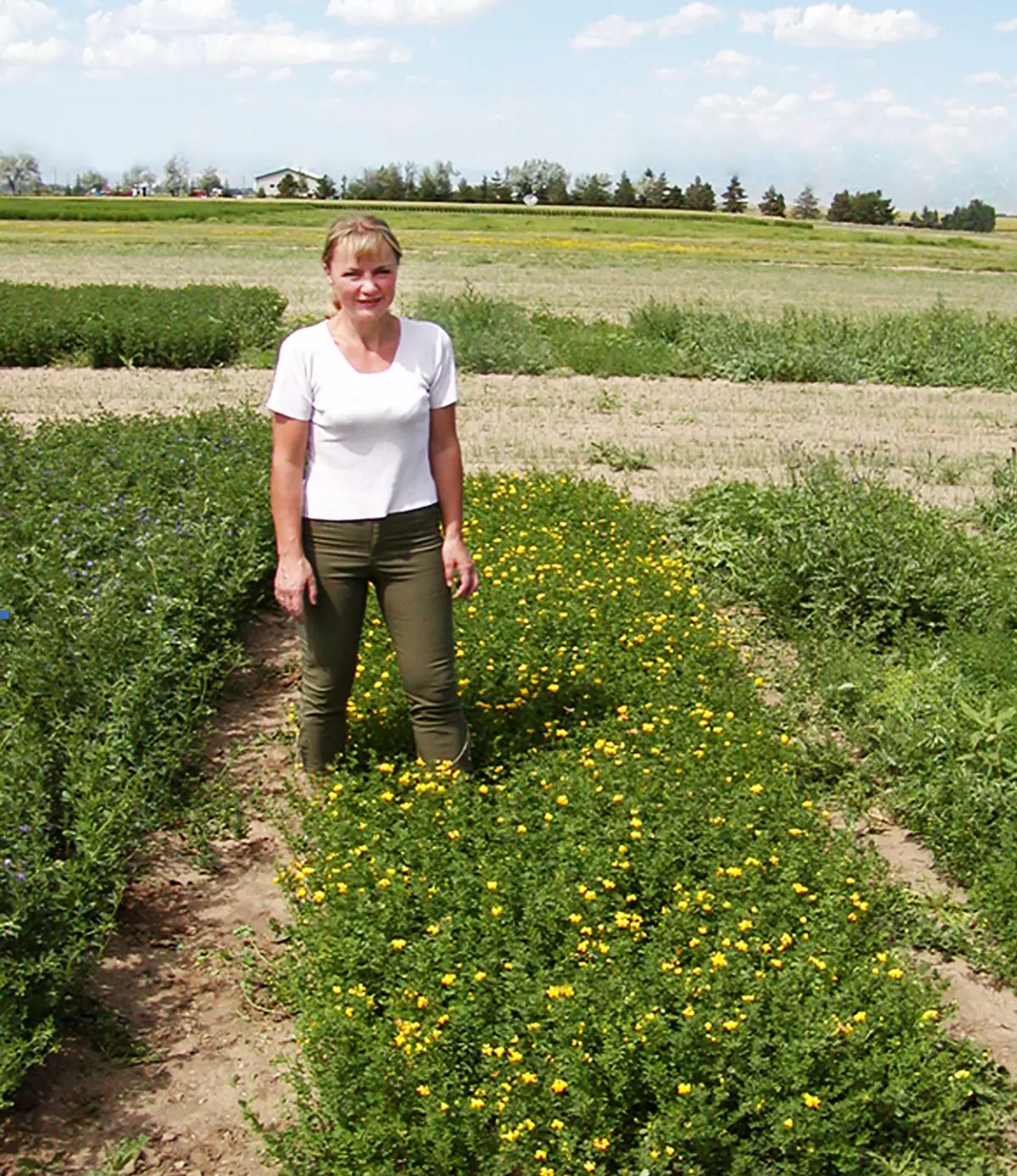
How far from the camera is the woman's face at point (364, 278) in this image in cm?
434

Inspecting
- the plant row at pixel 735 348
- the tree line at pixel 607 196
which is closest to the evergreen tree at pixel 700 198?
the tree line at pixel 607 196

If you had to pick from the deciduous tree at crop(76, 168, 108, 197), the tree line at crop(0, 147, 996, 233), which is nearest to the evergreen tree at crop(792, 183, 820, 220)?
the tree line at crop(0, 147, 996, 233)

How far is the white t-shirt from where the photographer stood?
4461 mm

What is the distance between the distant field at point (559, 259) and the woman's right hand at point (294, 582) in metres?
20.0

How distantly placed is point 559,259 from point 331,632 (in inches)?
1490

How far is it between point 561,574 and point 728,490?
2637 millimetres

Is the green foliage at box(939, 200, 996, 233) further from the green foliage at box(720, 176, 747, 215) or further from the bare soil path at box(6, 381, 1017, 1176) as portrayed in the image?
the bare soil path at box(6, 381, 1017, 1176)

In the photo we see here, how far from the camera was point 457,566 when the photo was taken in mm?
4848

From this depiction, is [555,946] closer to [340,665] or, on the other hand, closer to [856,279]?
[340,665]

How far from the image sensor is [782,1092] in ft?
11.3

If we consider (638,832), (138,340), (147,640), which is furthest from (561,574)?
(138,340)

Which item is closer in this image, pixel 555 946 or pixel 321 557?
pixel 555 946

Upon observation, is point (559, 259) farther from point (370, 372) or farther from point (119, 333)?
point (370, 372)

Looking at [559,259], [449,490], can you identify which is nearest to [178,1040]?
[449,490]
